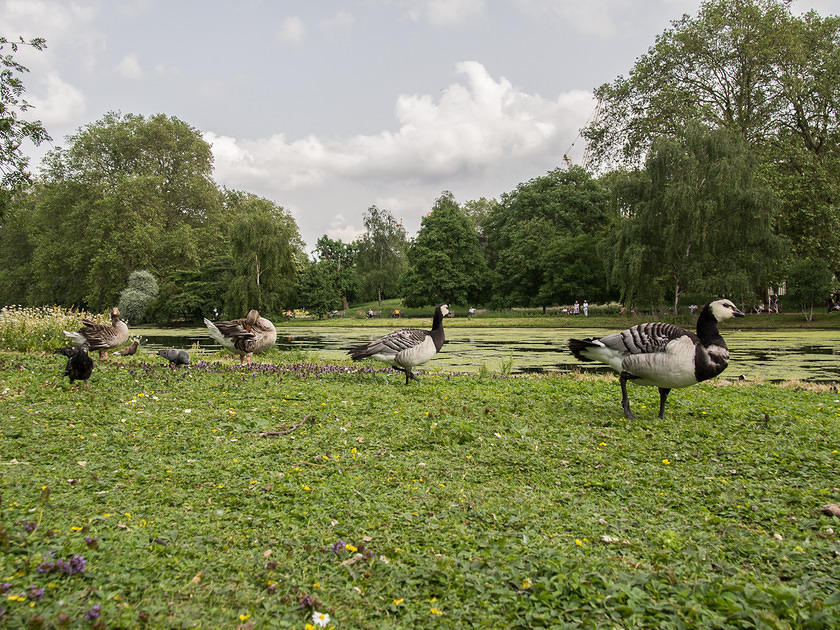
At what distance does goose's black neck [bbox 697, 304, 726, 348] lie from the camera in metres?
6.90

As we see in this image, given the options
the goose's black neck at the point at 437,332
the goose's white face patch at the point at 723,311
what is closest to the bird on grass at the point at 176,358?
the goose's black neck at the point at 437,332

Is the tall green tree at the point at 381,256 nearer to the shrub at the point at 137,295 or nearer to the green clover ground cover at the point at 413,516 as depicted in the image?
the shrub at the point at 137,295

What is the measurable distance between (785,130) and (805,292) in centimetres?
1189

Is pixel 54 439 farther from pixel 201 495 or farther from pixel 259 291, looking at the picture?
pixel 259 291

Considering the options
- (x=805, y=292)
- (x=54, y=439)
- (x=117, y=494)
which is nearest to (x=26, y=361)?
(x=54, y=439)

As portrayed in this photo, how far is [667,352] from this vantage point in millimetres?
6691

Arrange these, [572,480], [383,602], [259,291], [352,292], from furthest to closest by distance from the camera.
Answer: [352,292], [259,291], [572,480], [383,602]

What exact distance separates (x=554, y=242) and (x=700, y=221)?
22.5 m

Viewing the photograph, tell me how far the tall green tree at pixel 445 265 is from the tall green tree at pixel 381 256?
16562 mm

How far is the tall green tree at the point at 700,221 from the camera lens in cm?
3002

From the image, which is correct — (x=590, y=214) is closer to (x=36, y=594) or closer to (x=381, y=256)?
(x=381, y=256)

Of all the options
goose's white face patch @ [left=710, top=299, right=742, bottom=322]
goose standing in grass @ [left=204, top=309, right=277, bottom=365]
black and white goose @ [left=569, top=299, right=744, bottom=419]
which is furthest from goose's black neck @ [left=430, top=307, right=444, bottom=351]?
goose standing in grass @ [left=204, top=309, right=277, bottom=365]

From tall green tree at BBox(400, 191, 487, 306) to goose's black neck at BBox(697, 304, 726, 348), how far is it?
5384cm

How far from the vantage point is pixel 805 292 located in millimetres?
33219
